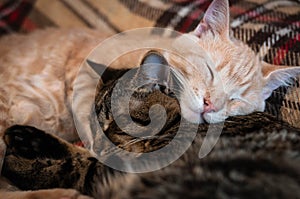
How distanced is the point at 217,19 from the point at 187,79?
0.72 ft

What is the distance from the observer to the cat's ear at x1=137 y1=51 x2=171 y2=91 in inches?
42.6

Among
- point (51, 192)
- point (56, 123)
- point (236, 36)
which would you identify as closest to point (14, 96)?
point (56, 123)

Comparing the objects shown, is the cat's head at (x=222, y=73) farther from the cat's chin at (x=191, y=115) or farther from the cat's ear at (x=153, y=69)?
the cat's ear at (x=153, y=69)

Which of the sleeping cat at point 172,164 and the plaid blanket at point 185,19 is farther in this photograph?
the plaid blanket at point 185,19

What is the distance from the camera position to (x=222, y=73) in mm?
1293

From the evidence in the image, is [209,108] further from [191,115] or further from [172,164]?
[172,164]

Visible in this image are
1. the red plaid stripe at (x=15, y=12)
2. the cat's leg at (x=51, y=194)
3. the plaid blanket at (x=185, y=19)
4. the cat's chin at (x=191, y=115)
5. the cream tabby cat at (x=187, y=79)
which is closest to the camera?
the cat's leg at (x=51, y=194)

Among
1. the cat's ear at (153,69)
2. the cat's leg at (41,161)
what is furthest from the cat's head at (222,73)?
the cat's leg at (41,161)

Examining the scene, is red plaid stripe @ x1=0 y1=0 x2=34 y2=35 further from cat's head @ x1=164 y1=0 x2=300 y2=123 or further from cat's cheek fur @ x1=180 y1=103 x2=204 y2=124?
cat's cheek fur @ x1=180 y1=103 x2=204 y2=124

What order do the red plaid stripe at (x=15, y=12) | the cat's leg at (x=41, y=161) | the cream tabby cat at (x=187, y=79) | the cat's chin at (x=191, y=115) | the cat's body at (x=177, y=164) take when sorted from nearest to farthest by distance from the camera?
the cat's body at (x=177, y=164), the cat's leg at (x=41, y=161), the cat's chin at (x=191, y=115), the cream tabby cat at (x=187, y=79), the red plaid stripe at (x=15, y=12)

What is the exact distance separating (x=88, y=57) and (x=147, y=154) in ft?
1.74

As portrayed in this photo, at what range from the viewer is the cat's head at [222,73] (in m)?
1.23

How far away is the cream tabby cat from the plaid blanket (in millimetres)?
69

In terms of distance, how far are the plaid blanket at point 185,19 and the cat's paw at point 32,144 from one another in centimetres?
62
